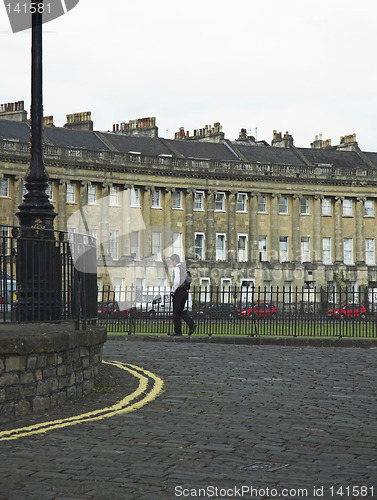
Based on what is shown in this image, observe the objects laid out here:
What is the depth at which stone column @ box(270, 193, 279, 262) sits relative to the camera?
8381 cm

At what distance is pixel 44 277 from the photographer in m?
11.6

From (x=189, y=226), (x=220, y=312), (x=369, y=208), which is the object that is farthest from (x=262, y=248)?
(x=220, y=312)

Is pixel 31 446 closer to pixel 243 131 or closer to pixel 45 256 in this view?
pixel 45 256

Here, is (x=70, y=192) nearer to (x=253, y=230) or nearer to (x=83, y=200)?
(x=83, y=200)

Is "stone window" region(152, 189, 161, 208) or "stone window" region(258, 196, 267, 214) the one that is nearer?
"stone window" region(152, 189, 161, 208)

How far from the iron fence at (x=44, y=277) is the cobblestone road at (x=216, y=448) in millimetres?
1497

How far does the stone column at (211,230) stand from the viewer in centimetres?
8131

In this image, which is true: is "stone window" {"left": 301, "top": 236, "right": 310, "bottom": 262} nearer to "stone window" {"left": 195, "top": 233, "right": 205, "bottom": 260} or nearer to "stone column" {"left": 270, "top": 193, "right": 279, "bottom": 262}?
"stone column" {"left": 270, "top": 193, "right": 279, "bottom": 262}

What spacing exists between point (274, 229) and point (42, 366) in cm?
7479

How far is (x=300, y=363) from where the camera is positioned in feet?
56.2

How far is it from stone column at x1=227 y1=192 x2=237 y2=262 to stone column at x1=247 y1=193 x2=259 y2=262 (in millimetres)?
1607

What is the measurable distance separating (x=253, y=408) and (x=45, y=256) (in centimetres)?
326

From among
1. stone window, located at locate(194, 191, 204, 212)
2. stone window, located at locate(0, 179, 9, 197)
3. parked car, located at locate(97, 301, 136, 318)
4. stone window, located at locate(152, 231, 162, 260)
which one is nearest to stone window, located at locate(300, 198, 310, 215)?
stone window, located at locate(194, 191, 204, 212)

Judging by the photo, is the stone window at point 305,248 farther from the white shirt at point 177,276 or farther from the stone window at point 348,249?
the white shirt at point 177,276
